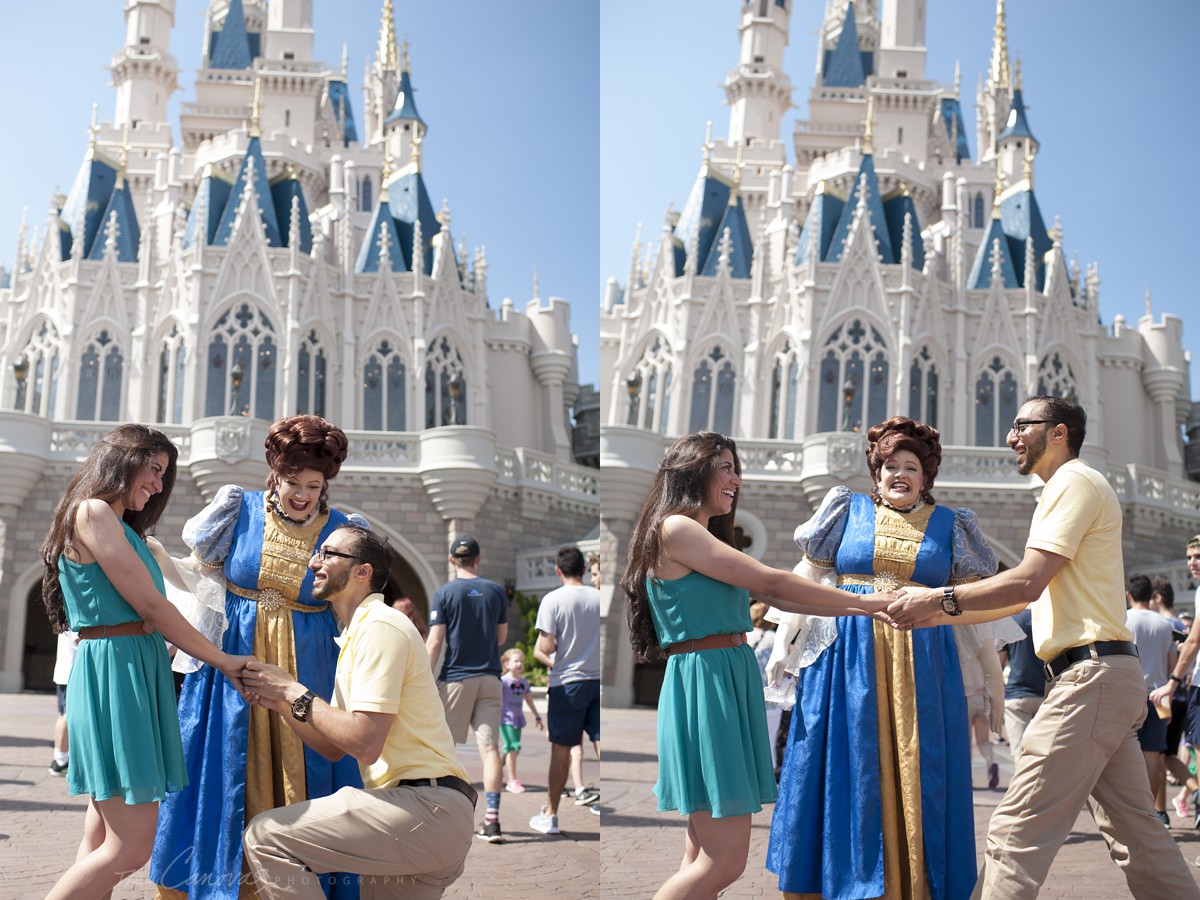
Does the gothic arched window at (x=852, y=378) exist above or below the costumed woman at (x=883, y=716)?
above

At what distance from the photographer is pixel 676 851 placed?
469 centimetres

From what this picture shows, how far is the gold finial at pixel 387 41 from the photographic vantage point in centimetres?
1345

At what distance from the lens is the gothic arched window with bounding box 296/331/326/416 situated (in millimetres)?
18422

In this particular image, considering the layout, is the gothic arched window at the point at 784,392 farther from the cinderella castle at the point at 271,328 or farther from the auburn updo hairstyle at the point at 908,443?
the auburn updo hairstyle at the point at 908,443

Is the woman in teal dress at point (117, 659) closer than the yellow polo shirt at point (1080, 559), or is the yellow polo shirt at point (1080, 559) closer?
the woman in teal dress at point (117, 659)

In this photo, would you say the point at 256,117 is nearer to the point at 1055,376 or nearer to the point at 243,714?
the point at 1055,376

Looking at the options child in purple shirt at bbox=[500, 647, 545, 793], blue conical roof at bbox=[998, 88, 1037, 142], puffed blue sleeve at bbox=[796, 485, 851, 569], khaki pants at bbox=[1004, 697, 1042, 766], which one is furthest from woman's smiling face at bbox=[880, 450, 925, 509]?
blue conical roof at bbox=[998, 88, 1037, 142]

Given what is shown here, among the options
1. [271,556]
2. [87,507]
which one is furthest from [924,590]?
[87,507]

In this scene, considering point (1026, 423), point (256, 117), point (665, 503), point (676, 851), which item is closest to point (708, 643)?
point (665, 503)

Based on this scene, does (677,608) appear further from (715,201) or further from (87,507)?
(715,201)

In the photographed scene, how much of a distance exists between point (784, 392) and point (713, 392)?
114 centimetres

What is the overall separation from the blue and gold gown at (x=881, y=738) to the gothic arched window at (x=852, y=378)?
651 inches

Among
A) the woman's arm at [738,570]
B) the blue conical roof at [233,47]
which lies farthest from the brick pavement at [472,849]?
the blue conical roof at [233,47]

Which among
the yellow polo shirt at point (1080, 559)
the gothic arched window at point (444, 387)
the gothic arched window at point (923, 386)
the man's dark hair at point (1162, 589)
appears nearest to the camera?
the yellow polo shirt at point (1080, 559)
